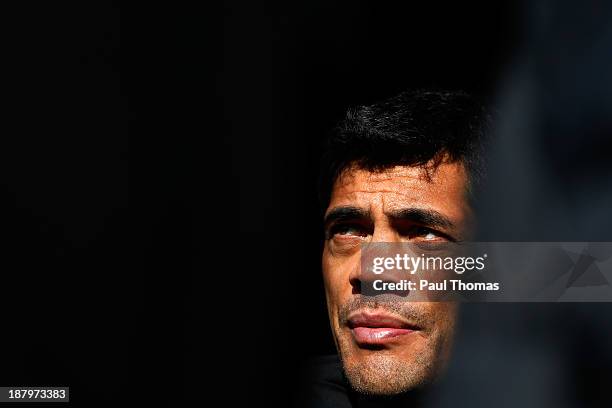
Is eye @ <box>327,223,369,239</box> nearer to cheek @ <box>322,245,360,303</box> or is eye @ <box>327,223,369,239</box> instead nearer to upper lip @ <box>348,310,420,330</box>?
cheek @ <box>322,245,360,303</box>

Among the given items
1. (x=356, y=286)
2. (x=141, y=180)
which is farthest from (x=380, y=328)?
(x=141, y=180)

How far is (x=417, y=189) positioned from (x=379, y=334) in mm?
361

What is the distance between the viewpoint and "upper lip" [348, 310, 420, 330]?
165 cm

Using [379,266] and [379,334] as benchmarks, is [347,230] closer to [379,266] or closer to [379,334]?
[379,266]

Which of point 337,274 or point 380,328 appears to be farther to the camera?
point 337,274

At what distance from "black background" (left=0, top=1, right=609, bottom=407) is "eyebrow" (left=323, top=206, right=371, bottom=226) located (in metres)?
0.24

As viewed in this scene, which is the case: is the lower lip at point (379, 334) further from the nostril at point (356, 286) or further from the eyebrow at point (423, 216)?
the eyebrow at point (423, 216)

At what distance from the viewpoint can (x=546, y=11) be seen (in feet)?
Answer: 5.74

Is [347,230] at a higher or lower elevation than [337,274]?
higher

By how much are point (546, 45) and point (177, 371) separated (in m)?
1.29

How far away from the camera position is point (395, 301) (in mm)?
1668

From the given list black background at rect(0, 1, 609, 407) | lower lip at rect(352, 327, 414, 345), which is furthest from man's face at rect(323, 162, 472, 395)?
black background at rect(0, 1, 609, 407)

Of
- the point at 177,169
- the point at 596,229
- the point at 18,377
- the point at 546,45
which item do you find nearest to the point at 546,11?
the point at 546,45

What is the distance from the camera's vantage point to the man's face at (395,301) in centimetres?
165
